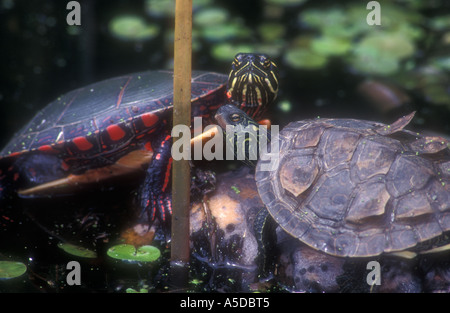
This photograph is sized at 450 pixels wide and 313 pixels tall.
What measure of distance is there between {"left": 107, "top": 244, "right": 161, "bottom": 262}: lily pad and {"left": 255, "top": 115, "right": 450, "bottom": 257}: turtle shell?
696mm

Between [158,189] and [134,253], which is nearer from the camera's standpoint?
[134,253]

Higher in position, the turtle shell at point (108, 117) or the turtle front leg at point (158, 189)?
the turtle shell at point (108, 117)

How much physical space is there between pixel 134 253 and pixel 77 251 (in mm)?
358

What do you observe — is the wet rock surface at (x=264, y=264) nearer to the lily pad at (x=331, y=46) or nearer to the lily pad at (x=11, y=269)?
the lily pad at (x=11, y=269)

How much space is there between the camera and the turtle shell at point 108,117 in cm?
272

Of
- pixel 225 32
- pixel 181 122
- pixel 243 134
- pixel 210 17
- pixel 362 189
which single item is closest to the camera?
pixel 181 122

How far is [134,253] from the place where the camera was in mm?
2273

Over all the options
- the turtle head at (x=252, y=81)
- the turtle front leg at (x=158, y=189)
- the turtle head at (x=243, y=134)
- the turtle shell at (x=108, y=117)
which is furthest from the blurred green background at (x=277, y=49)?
the turtle front leg at (x=158, y=189)

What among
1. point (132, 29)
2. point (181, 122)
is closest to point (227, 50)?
point (132, 29)

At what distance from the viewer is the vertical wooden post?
1.58 m

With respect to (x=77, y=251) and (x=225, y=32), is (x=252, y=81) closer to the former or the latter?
(x=77, y=251)

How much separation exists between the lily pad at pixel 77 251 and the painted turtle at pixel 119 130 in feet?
1.37

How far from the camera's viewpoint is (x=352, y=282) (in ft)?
6.55

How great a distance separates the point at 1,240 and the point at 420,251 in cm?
237
